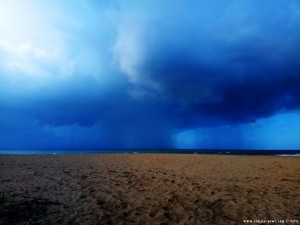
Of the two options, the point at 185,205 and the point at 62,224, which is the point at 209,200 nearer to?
the point at 185,205

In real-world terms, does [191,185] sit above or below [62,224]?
above

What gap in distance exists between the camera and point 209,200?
9.77m

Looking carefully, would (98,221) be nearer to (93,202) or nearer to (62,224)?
(62,224)

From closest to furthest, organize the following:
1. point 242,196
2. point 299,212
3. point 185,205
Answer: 1. point 299,212
2. point 185,205
3. point 242,196

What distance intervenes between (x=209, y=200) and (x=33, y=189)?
8006mm

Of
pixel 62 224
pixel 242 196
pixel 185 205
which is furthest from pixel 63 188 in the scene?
pixel 242 196

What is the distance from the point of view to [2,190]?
35.5 feet

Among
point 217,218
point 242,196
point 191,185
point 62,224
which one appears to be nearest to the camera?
point 62,224

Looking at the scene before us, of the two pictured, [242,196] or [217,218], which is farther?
[242,196]

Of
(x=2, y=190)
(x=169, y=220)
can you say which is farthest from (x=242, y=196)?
(x=2, y=190)

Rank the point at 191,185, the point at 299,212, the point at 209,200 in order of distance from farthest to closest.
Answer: the point at 191,185 < the point at 209,200 < the point at 299,212

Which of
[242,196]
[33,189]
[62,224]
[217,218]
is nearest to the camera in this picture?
[62,224]

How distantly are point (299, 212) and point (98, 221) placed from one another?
6.93m

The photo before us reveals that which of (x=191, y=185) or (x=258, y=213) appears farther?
(x=191, y=185)
